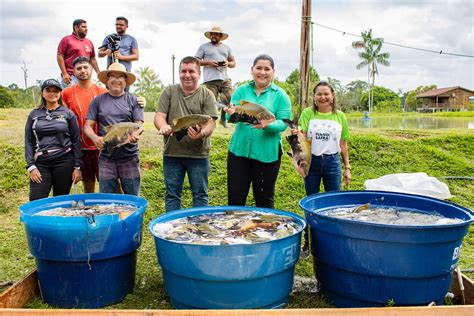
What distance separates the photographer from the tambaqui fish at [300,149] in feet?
12.7

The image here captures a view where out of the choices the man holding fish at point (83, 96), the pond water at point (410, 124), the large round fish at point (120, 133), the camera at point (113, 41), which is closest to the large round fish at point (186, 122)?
the large round fish at point (120, 133)

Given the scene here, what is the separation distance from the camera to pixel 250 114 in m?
3.85

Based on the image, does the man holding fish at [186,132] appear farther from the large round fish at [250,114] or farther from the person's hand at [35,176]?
the person's hand at [35,176]

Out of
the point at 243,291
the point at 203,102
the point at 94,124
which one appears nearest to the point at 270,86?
the point at 203,102

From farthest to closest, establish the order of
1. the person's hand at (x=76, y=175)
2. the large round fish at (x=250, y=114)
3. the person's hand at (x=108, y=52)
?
the person's hand at (x=108, y=52), the person's hand at (x=76, y=175), the large round fish at (x=250, y=114)

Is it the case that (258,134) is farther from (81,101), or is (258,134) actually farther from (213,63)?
(213,63)

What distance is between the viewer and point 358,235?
2.94 m

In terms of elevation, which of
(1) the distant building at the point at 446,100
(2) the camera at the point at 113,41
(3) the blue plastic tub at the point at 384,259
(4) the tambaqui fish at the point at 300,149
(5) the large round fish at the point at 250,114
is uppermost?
(1) the distant building at the point at 446,100

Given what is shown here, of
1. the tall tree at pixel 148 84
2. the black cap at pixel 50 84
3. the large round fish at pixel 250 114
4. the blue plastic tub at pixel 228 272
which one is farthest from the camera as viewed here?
the tall tree at pixel 148 84

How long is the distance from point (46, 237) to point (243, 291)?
4.78 ft

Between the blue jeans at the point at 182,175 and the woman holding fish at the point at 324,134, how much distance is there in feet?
3.29

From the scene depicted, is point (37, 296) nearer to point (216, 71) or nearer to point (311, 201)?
point (311, 201)

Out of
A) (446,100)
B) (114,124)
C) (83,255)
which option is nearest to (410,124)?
(114,124)

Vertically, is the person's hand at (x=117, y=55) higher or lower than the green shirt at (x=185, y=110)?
higher
